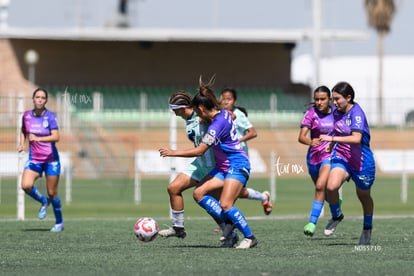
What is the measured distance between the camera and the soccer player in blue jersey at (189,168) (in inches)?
531

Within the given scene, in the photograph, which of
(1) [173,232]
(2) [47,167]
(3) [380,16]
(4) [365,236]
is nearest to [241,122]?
(2) [47,167]

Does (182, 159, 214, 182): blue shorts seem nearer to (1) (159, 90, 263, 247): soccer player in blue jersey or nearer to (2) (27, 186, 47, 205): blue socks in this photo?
(1) (159, 90, 263, 247): soccer player in blue jersey

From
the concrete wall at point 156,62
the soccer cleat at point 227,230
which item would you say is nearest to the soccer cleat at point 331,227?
the soccer cleat at point 227,230

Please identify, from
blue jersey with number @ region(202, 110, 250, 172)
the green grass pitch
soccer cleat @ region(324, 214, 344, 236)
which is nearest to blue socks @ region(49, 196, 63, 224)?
the green grass pitch

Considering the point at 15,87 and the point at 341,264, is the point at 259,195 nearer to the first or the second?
the point at 341,264

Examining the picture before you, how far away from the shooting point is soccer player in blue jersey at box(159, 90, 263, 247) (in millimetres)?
13492

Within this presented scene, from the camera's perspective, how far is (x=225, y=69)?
177ft

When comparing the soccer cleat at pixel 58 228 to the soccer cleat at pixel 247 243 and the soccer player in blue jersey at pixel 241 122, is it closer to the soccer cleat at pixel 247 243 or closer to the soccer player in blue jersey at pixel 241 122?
the soccer player in blue jersey at pixel 241 122

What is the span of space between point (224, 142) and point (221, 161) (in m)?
0.36

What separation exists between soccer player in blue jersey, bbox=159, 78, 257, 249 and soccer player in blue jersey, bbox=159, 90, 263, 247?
0.17 meters

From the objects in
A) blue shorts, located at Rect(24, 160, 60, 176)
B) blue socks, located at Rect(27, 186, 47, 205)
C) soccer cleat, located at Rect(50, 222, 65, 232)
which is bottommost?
soccer cleat, located at Rect(50, 222, 65, 232)

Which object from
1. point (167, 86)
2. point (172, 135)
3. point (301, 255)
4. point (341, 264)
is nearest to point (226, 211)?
point (301, 255)

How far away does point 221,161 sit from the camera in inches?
532

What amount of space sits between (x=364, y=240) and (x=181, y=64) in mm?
39870
